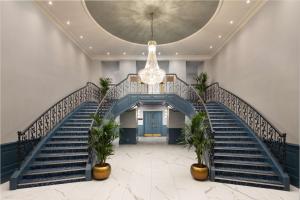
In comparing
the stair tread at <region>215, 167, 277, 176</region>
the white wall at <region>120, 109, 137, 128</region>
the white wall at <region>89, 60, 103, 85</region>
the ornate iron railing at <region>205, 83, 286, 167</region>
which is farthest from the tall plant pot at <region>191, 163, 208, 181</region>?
the white wall at <region>89, 60, 103, 85</region>

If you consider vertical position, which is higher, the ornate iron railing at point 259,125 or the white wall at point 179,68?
the white wall at point 179,68

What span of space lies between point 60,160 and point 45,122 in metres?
1.71

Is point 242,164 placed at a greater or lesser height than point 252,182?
greater

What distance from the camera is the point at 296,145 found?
4.54m

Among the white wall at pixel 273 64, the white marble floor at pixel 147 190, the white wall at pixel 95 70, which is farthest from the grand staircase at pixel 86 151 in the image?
the white wall at pixel 95 70

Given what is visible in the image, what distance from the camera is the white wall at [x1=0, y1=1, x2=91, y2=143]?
4.89m

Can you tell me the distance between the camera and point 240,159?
559cm

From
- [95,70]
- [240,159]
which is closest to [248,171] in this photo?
[240,159]

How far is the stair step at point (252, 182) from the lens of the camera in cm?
454

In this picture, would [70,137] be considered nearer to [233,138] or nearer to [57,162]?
[57,162]

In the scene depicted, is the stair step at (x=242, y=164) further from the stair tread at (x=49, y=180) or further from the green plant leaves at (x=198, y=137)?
the stair tread at (x=49, y=180)

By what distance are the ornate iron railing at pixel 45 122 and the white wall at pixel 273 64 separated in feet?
23.4

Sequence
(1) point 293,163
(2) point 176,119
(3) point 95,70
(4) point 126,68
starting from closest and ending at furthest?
1. (1) point 293,163
2. (3) point 95,70
3. (4) point 126,68
4. (2) point 176,119

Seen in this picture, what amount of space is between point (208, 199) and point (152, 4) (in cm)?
594
